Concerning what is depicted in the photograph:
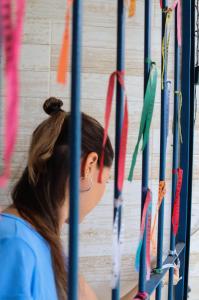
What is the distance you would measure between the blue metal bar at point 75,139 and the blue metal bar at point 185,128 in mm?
840

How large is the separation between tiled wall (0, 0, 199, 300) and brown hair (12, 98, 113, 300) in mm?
514

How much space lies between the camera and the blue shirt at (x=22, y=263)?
658 millimetres

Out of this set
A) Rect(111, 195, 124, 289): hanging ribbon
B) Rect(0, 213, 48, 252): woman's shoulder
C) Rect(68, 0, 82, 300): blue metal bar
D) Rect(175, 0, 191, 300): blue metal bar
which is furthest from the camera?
Rect(175, 0, 191, 300): blue metal bar

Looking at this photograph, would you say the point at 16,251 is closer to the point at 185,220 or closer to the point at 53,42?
the point at 185,220

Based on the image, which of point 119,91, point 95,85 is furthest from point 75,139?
point 95,85

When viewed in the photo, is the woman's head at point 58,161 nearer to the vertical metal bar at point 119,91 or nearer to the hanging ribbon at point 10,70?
the vertical metal bar at point 119,91

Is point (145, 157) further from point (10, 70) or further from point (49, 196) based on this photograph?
point (10, 70)

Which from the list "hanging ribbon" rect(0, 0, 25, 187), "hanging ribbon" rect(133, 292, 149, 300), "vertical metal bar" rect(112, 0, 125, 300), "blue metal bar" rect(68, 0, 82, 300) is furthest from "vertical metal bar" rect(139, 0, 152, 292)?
"hanging ribbon" rect(0, 0, 25, 187)

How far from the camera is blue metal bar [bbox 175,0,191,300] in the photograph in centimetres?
126

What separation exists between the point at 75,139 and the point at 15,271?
0.99 feet

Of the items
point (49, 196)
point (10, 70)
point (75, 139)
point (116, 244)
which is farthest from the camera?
point (49, 196)

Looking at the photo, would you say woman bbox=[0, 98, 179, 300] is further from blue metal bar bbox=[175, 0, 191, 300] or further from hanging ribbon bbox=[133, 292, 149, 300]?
blue metal bar bbox=[175, 0, 191, 300]

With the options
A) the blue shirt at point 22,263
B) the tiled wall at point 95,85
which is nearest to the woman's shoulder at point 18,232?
the blue shirt at point 22,263

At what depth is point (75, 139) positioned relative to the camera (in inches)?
18.5
